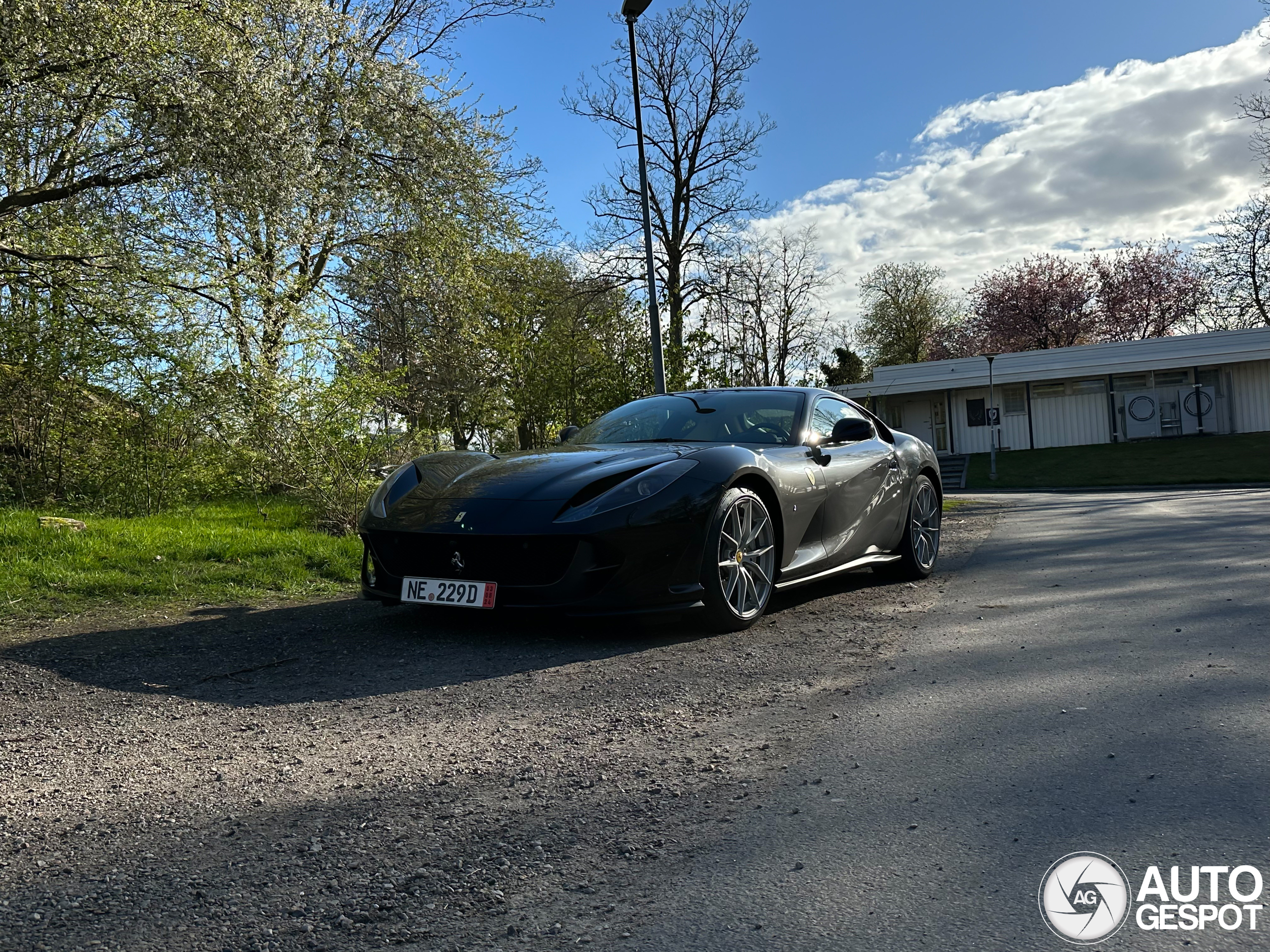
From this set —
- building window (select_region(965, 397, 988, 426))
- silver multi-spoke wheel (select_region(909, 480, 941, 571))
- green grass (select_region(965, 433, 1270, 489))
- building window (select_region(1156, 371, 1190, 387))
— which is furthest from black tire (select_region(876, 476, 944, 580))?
building window (select_region(1156, 371, 1190, 387))

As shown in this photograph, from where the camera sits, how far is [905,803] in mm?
2613

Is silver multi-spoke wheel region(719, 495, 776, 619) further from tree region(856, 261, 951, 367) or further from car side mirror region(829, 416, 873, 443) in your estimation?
tree region(856, 261, 951, 367)

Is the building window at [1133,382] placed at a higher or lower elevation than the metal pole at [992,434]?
higher

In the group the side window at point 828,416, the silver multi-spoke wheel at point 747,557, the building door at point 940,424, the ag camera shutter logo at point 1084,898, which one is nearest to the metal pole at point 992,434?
the building door at point 940,424

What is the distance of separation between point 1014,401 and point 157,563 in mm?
37840

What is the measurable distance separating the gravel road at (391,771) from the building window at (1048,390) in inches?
1468

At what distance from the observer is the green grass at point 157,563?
636 cm

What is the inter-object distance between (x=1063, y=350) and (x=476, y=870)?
40628 millimetres

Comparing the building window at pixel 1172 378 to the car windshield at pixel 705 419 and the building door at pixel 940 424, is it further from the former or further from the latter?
the car windshield at pixel 705 419

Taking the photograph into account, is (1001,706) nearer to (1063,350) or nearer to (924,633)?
(924,633)

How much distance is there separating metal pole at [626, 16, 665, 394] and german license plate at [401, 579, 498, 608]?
9195 millimetres

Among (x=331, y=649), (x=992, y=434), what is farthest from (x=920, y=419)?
(x=331, y=649)

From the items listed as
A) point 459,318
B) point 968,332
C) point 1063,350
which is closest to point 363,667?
point 459,318

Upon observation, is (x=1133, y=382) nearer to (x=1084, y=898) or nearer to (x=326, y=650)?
(x=326, y=650)
